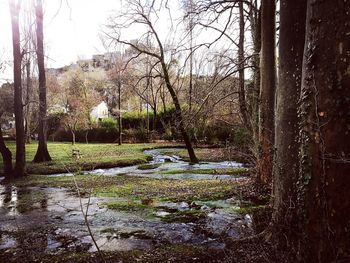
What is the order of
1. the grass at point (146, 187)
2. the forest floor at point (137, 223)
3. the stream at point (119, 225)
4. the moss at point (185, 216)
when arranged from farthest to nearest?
the grass at point (146, 187) < the moss at point (185, 216) < the stream at point (119, 225) < the forest floor at point (137, 223)

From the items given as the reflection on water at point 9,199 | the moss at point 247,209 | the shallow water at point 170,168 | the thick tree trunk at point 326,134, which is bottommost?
the reflection on water at point 9,199

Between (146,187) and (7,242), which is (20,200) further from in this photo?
(7,242)

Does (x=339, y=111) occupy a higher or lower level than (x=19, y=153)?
higher

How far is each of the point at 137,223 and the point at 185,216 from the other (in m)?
0.95

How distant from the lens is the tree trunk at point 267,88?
8.32m

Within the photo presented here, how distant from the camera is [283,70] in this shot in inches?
150

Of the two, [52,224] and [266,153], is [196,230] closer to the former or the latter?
[52,224]

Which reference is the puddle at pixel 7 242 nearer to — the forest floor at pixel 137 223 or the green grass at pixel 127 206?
the forest floor at pixel 137 223

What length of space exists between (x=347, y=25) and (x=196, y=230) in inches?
157

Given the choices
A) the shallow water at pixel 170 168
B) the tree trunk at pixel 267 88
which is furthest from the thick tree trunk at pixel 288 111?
the shallow water at pixel 170 168

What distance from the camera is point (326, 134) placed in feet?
9.52

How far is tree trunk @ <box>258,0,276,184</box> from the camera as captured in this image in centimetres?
832

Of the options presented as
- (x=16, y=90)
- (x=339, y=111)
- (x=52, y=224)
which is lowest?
(x=52, y=224)

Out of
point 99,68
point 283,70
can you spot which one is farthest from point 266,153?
point 99,68
